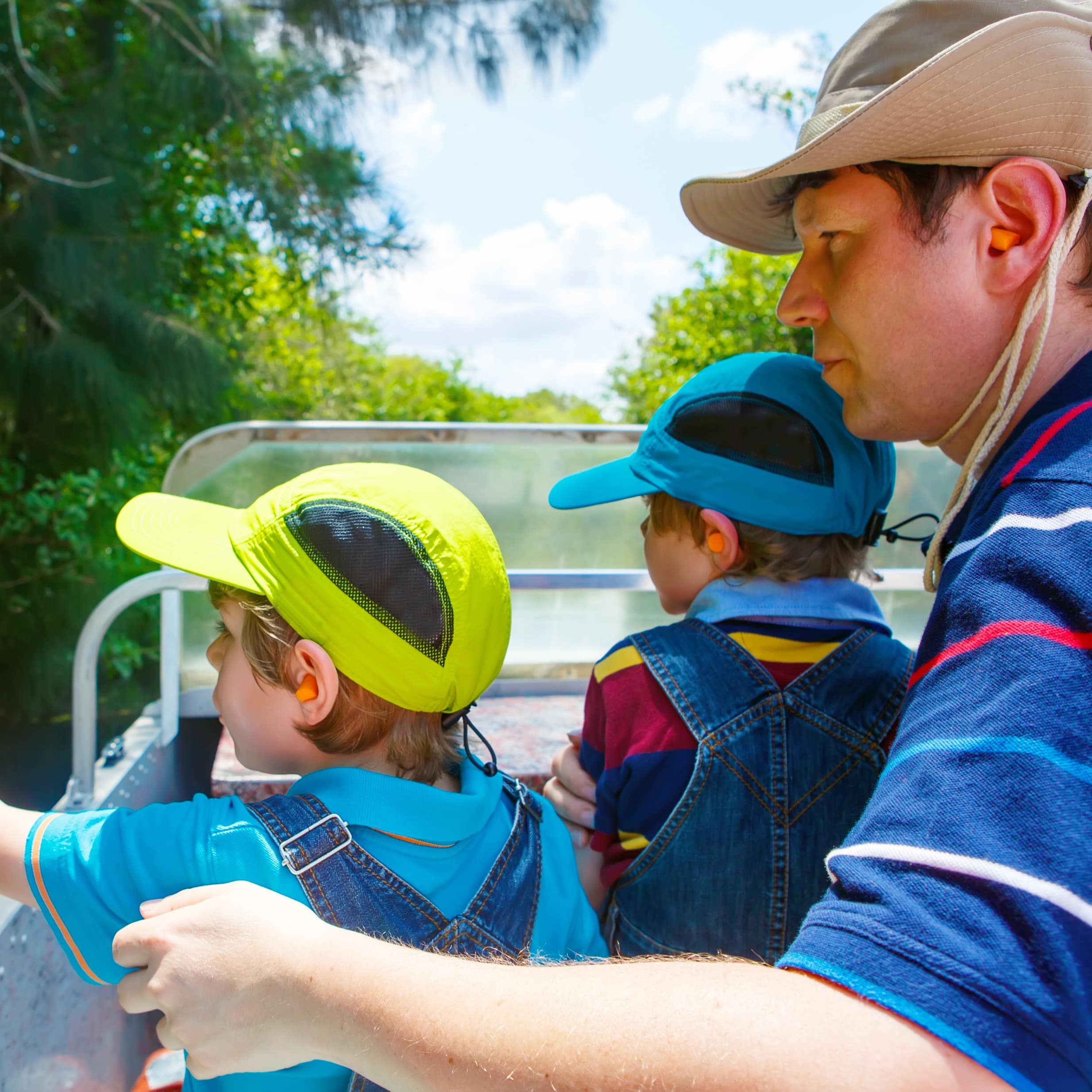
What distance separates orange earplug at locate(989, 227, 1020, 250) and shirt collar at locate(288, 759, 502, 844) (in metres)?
0.97

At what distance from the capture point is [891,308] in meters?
1.20

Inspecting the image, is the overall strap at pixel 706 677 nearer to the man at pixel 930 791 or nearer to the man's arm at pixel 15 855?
the man at pixel 930 791

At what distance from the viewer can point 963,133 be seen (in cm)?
110

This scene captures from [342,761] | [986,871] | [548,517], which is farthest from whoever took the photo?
[548,517]

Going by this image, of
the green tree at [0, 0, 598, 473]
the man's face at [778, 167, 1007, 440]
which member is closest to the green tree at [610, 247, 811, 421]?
the green tree at [0, 0, 598, 473]

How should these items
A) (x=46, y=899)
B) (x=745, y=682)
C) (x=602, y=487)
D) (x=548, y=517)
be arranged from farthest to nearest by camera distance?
(x=548, y=517)
(x=602, y=487)
(x=745, y=682)
(x=46, y=899)

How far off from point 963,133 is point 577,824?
1176 mm

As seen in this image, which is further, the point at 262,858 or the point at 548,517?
the point at 548,517

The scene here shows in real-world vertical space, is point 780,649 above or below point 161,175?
below

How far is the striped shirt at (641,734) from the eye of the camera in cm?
142

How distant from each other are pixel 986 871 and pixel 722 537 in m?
0.95

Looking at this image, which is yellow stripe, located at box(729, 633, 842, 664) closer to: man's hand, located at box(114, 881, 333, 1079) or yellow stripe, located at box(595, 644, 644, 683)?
yellow stripe, located at box(595, 644, 644, 683)

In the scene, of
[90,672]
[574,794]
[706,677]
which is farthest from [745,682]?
[90,672]

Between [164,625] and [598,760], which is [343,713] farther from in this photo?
[164,625]
